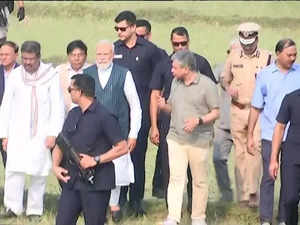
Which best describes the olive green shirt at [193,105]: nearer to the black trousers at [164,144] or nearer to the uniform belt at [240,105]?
the black trousers at [164,144]

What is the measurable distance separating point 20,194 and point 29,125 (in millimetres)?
691

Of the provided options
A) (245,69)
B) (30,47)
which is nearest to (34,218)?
(30,47)

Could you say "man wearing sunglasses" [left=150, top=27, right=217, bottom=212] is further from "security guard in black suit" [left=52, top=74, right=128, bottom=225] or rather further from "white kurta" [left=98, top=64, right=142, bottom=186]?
"security guard in black suit" [left=52, top=74, right=128, bottom=225]

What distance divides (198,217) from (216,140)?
1.63 meters

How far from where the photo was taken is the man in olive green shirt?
9000 millimetres

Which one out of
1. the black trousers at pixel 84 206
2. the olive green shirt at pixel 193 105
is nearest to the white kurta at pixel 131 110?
the olive green shirt at pixel 193 105

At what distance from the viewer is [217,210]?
10.1m

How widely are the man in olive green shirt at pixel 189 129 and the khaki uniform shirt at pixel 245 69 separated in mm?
942

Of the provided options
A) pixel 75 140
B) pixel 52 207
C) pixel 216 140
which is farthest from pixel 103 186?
pixel 216 140

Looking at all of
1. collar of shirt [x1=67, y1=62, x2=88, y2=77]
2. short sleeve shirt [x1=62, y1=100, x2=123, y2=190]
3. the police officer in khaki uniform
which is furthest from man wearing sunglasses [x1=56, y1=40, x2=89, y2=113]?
short sleeve shirt [x1=62, y1=100, x2=123, y2=190]

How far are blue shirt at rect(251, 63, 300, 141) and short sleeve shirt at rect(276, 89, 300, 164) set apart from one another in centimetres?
70

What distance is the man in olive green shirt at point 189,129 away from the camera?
29.5 feet

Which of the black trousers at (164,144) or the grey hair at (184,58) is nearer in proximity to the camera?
the grey hair at (184,58)

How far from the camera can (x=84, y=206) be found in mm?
7695
